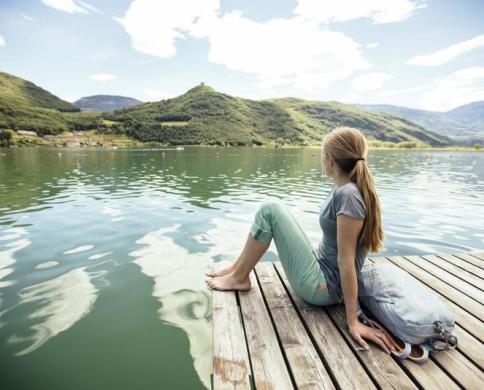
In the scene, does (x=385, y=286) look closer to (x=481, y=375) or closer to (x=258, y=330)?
(x=481, y=375)

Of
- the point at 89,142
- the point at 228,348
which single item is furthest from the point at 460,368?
the point at 89,142

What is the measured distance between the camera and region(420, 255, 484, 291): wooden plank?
4.29 m

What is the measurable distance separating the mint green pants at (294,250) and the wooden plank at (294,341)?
1.05 ft

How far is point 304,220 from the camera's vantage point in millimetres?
10125

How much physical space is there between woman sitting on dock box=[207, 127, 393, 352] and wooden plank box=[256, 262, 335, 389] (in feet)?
1.08

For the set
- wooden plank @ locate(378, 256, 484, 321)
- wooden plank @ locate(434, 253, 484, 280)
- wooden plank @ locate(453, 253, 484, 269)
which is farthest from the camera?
wooden plank @ locate(453, 253, 484, 269)

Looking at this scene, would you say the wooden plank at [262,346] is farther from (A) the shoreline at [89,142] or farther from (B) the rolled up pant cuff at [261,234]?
(A) the shoreline at [89,142]

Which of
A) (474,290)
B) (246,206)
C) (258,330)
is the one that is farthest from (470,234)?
(258,330)

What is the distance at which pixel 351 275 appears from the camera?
2.71m

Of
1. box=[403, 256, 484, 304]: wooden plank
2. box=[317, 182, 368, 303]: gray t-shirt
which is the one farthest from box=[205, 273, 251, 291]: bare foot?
box=[403, 256, 484, 304]: wooden plank

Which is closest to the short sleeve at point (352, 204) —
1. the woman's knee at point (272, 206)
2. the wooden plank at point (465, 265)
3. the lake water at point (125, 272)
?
the woman's knee at point (272, 206)

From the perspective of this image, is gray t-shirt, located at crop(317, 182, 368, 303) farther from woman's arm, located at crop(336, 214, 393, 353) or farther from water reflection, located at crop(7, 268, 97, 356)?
water reflection, located at crop(7, 268, 97, 356)

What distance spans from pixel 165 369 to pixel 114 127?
16399 cm

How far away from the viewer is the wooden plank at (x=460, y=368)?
2307 millimetres
